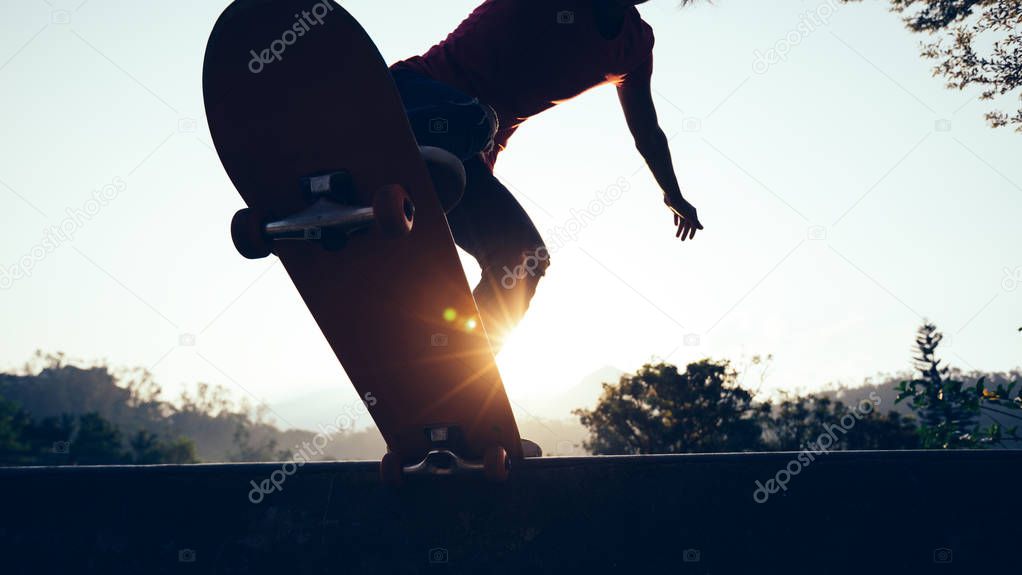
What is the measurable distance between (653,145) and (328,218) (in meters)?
1.51

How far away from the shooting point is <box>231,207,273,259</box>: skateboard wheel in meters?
1.91

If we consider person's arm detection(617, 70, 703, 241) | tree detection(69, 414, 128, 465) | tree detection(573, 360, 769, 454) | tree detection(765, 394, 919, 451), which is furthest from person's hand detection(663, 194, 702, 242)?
tree detection(69, 414, 128, 465)

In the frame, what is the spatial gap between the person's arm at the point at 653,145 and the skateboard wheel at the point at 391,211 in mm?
1233

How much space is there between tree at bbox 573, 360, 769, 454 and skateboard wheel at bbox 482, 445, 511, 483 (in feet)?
82.0

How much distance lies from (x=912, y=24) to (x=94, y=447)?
187 feet

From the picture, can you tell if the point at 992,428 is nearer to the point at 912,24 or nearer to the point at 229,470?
the point at 229,470

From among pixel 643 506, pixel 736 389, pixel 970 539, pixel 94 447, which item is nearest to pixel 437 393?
pixel 643 506

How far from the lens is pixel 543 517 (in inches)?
80.1

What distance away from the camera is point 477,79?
2.19 m

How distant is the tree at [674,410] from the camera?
26.2m

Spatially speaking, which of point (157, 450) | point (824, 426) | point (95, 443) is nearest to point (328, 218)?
point (824, 426)

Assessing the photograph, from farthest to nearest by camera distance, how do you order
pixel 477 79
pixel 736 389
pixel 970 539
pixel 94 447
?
pixel 94 447 < pixel 736 389 < pixel 477 79 < pixel 970 539

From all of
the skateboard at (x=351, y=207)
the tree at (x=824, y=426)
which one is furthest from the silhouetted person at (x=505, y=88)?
the tree at (x=824, y=426)

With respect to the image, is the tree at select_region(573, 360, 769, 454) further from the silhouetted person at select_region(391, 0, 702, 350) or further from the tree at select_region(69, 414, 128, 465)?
the tree at select_region(69, 414, 128, 465)
